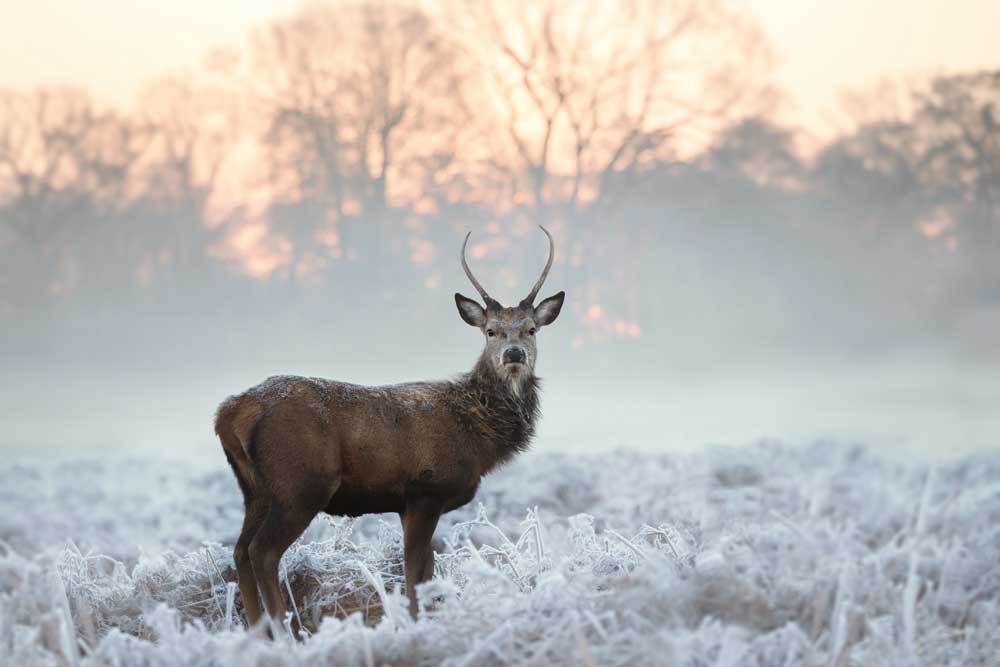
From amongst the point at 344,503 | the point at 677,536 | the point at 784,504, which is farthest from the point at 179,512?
the point at 677,536

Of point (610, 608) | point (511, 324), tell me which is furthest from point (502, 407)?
point (610, 608)

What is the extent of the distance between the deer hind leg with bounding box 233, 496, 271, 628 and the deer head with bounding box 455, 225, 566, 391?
85.4 inches

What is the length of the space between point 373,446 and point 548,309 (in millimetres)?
2171

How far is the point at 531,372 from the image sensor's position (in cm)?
865

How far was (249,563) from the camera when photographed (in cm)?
723

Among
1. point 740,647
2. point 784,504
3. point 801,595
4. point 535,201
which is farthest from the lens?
point 535,201

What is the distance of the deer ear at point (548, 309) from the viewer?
29.3ft

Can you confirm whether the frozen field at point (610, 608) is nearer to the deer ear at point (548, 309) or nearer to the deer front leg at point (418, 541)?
the deer front leg at point (418, 541)

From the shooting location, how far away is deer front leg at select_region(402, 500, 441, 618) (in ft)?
24.8

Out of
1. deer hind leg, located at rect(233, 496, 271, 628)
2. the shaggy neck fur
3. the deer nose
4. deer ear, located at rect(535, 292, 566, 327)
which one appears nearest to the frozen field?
deer hind leg, located at rect(233, 496, 271, 628)

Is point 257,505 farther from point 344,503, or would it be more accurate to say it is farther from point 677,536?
point 677,536

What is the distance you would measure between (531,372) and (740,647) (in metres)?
4.46

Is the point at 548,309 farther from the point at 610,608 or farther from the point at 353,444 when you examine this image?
the point at 610,608

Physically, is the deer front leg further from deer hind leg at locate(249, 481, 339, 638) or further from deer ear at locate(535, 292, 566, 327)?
deer ear at locate(535, 292, 566, 327)
